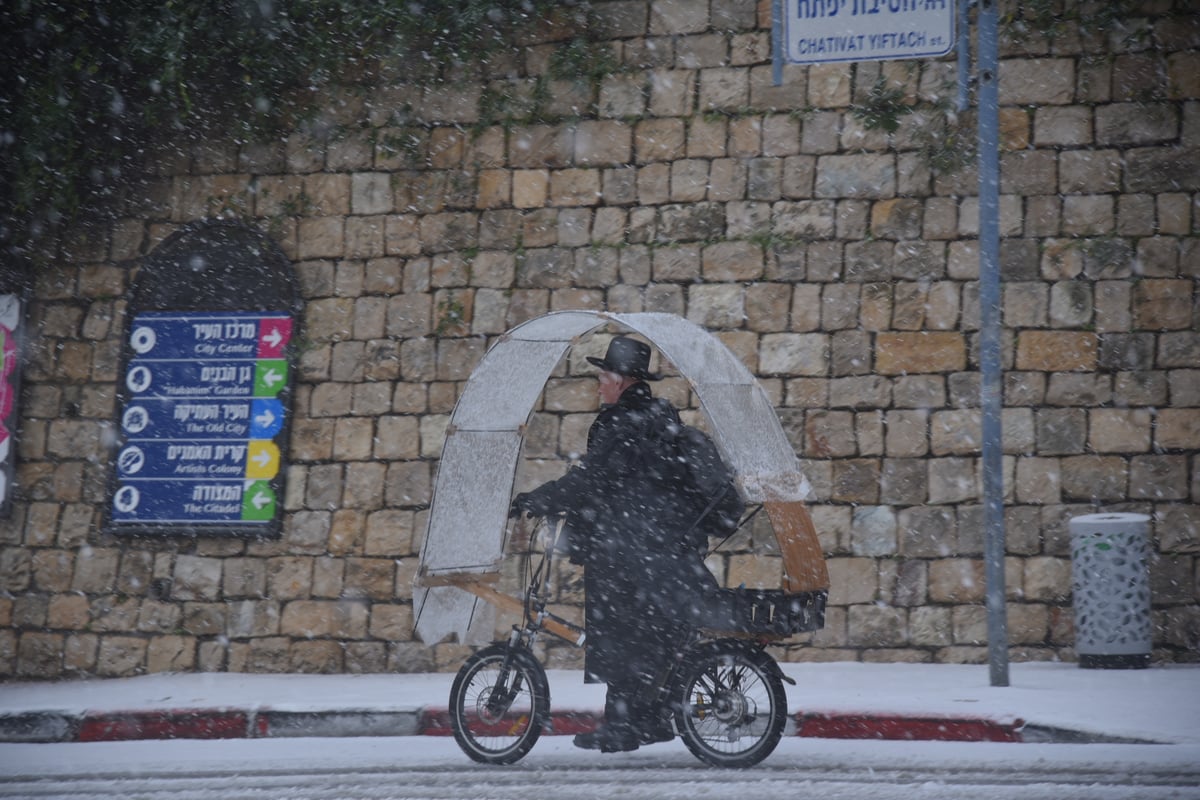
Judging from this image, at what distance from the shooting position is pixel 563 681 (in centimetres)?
788

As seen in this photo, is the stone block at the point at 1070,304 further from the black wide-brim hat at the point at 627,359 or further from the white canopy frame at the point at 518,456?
the black wide-brim hat at the point at 627,359

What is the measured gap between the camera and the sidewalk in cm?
593

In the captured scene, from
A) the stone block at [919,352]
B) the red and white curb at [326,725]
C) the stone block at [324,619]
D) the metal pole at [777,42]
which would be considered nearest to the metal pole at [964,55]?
the metal pole at [777,42]

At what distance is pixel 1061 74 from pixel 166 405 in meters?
6.67

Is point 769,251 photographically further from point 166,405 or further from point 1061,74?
point 166,405

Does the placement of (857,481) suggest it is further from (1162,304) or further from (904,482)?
(1162,304)

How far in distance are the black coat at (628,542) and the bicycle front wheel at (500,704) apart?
0.85 feet

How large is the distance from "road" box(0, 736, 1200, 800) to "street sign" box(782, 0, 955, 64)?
396 cm

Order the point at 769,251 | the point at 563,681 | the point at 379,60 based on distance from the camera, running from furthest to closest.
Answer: the point at 379,60 → the point at 769,251 → the point at 563,681

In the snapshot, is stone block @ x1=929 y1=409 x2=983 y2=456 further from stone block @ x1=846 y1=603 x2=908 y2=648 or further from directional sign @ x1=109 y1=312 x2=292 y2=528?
directional sign @ x1=109 y1=312 x2=292 y2=528

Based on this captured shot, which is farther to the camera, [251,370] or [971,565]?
[251,370]

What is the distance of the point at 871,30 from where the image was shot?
7.28 meters

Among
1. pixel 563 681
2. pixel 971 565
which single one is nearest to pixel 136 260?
pixel 563 681

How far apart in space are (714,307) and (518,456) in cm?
285
